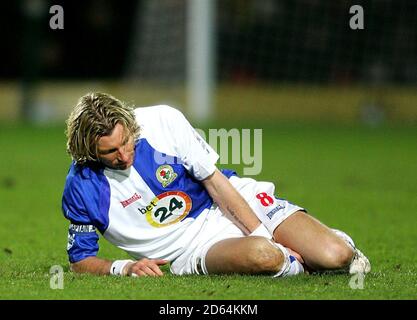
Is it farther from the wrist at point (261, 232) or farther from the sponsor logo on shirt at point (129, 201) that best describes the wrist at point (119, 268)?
the wrist at point (261, 232)

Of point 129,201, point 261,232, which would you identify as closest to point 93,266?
point 129,201

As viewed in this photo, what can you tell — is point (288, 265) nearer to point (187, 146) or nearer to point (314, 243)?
point (314, 243)

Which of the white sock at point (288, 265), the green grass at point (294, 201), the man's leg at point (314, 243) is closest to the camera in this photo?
the green grass at point (294, 201)

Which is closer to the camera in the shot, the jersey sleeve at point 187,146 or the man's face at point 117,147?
the man's face at point 117,147

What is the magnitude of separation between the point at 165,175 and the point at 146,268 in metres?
0.65

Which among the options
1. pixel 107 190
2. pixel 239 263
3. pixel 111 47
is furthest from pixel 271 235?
pixel 111 47

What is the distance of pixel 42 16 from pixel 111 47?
4.14 meters

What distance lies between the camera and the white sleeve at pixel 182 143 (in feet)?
24.4

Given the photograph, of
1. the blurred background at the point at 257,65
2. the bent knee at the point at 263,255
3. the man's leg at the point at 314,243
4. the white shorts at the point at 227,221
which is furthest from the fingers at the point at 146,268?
the blurred background at the point at 257,65

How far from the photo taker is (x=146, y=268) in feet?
23.8

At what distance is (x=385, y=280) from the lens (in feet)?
23.7

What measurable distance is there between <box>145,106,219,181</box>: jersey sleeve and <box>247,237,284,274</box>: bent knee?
0.66 meters

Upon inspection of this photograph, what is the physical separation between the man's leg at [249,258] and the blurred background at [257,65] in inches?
639

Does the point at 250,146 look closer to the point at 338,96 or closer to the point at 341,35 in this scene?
the point at 341,35
